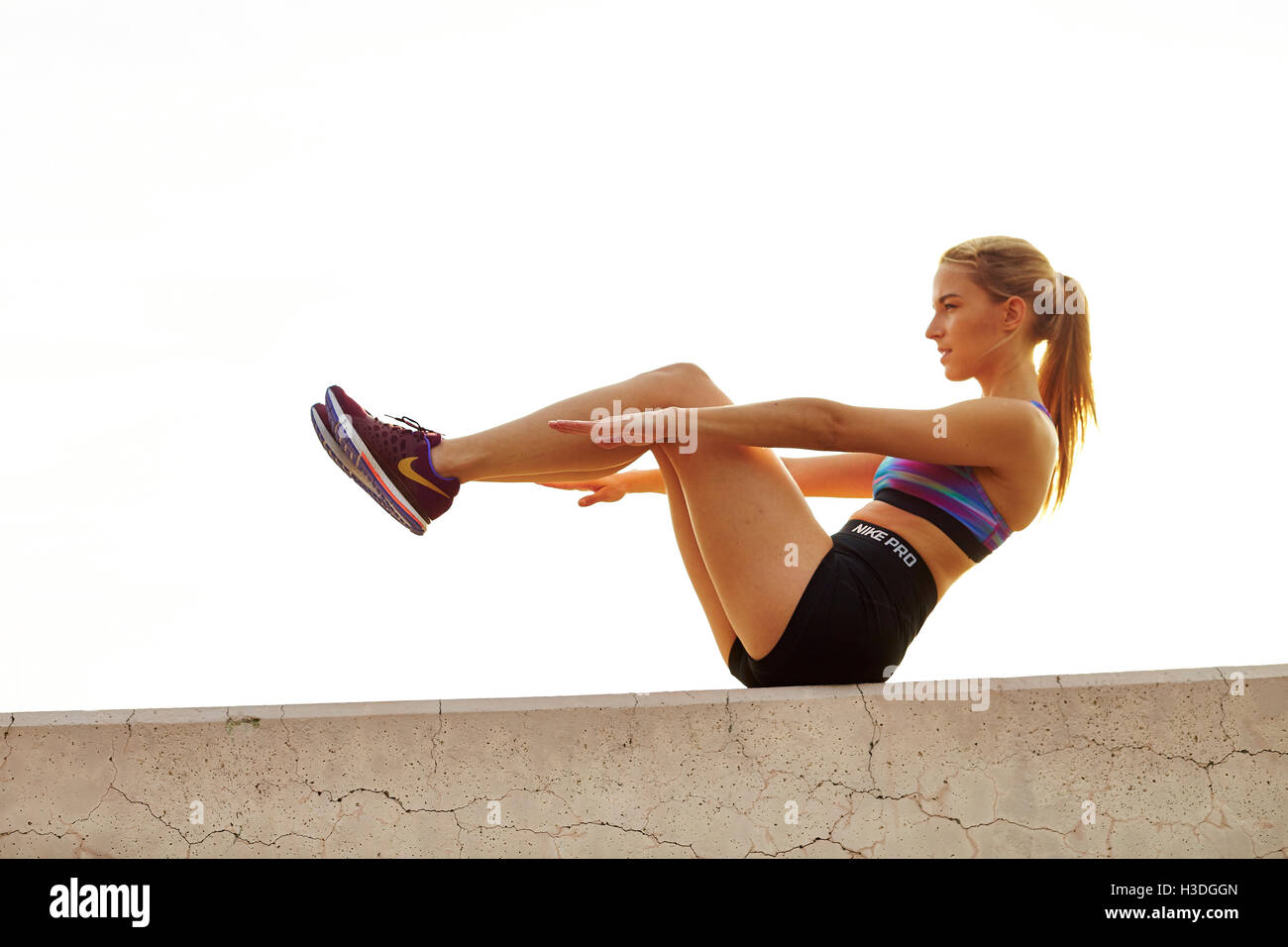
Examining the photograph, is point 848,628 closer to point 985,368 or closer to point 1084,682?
point 1084,682

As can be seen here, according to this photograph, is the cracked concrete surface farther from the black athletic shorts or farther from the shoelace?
the shoelace

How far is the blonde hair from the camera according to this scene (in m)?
1.84

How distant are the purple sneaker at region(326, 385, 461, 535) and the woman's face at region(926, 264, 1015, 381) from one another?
0.86m

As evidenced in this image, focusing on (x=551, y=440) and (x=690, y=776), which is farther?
(x=551, y=440)

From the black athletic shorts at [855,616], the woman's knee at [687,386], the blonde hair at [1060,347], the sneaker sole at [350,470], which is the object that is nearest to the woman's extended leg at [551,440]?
the woman's knee at [687,386]

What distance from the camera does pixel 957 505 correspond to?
5.67 feet

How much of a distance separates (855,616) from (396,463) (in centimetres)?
74

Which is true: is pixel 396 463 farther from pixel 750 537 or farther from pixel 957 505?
pixel 957 505

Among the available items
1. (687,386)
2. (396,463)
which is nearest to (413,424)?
(396,463)

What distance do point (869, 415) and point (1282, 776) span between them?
730 millimetres

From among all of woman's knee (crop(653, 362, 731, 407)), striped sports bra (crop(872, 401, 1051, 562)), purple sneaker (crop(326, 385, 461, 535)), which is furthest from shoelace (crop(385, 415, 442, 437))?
striped sports bra (crop(872, 401, 1051, 562))
